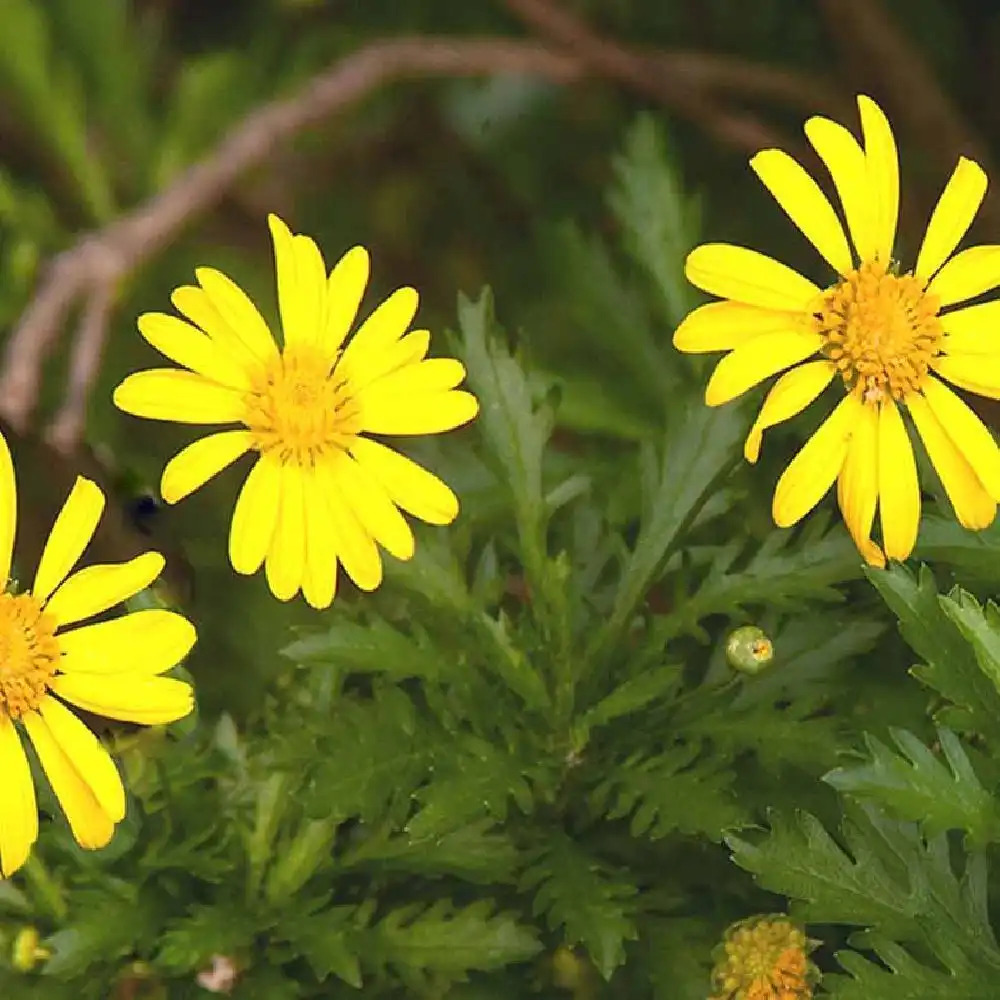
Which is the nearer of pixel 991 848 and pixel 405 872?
pixel 991 848

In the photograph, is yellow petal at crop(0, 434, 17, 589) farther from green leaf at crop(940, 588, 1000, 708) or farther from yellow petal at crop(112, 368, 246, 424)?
green leaf at crop(940, 588, 1000, 708)

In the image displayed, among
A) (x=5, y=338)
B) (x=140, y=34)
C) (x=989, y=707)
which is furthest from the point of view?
(x=140, y=34)

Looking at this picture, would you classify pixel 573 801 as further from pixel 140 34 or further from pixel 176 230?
pixel 140 34

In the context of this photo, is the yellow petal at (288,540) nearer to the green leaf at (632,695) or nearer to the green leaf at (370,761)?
the green leaf at (370,761)

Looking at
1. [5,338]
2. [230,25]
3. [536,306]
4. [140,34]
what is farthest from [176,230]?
[230,25]

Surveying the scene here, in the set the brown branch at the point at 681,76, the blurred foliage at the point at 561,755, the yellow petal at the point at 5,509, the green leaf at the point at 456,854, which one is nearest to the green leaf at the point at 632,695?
the blurred foliage at the point at 561,755

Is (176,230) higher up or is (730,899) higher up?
(176,230)

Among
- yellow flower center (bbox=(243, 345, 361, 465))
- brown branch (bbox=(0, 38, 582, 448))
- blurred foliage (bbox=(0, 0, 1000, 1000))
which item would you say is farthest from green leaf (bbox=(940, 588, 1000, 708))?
brown branch (bbox=(0, 38, 582, 448))

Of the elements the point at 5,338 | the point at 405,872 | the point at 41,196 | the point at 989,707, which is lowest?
the point at 405,872
